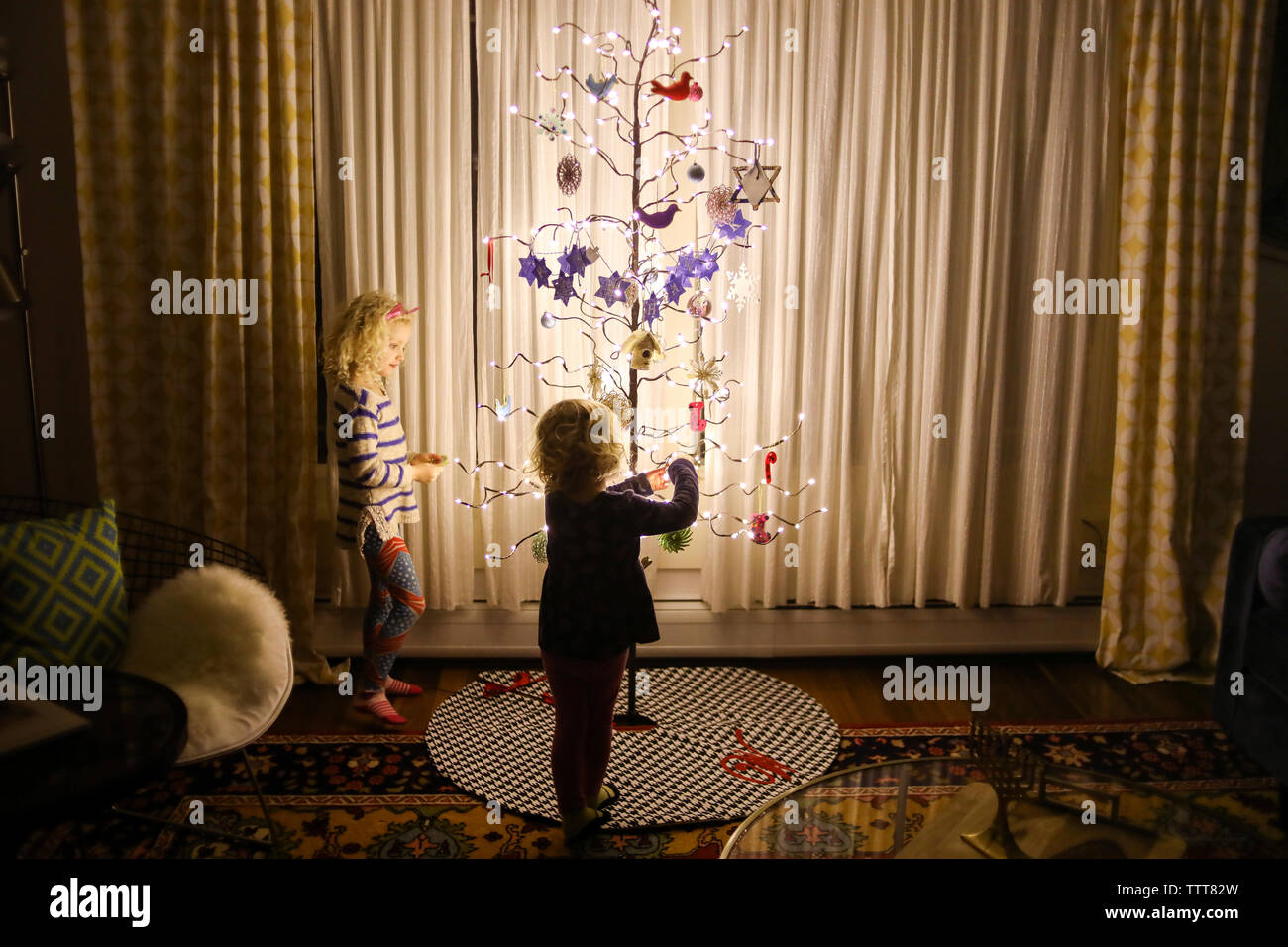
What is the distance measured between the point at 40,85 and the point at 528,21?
142 centimetres

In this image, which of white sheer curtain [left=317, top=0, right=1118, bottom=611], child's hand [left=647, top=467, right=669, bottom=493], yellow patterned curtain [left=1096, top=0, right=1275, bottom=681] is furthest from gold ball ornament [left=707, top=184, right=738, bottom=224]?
yellow patterned curtain [left=1096, top=0, right=1275, bottom=681]

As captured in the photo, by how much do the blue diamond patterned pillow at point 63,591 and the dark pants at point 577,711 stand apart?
102cm

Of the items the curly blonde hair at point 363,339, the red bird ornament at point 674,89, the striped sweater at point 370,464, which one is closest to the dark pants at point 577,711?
the striped sweater at point 370,464

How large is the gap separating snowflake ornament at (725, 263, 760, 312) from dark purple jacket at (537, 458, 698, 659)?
0.87 metres

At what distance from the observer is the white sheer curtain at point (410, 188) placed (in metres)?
3.11

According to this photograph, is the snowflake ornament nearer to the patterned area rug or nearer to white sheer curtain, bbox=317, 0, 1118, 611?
white sheer curtain, bbox=317, 0, 1118, 611

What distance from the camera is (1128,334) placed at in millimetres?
3279

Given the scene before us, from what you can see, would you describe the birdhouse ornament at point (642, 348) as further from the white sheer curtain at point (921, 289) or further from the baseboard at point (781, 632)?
the baseboard at point (781, 632)

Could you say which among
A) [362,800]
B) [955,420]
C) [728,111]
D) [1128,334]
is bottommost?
[362,800]

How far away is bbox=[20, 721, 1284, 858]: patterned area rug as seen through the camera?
8.19 feet

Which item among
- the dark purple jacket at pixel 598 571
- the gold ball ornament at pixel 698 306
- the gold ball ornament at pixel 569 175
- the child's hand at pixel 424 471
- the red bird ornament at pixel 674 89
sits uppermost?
the red bird ornament at pixel 674 89

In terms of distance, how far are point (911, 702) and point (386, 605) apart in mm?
1530
